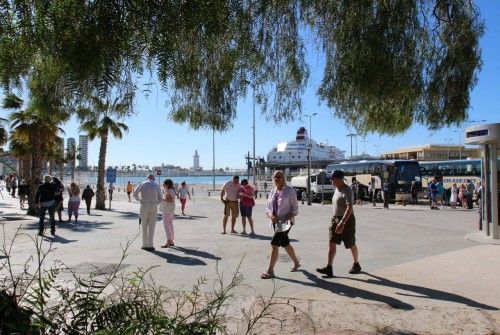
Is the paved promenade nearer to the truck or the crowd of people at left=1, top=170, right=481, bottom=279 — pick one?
the crowd of people at left=1, top=170, right=481, bottom=279

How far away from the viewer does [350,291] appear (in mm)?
6328

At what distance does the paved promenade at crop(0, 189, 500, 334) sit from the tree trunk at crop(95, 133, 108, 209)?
34.6 feet

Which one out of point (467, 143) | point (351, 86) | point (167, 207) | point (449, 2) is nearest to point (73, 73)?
point (351, 86)

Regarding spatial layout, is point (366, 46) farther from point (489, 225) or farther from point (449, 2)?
point (489, 225)

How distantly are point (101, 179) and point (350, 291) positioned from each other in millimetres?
21553

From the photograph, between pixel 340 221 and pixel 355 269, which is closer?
pixel 340 221

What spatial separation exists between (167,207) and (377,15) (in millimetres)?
8157

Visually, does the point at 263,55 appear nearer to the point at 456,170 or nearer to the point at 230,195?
the point at 230,195

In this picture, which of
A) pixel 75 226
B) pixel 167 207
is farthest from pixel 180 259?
pixel 75 226

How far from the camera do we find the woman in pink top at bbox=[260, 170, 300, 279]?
722 centimetres

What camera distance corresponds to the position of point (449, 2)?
3.61 m

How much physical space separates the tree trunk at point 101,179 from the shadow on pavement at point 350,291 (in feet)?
63.9

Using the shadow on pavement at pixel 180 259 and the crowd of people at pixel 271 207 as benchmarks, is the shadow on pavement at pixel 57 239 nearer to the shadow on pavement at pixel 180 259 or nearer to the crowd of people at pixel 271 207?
the crowd of people at pixel 271 207

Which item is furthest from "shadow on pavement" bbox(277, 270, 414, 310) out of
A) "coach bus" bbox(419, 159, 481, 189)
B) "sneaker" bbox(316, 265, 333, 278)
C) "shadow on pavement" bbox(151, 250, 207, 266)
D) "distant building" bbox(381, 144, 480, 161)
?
"distant building" bbox(381, 144, 480, 161)
